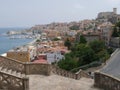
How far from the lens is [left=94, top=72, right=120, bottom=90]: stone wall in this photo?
36.8ft

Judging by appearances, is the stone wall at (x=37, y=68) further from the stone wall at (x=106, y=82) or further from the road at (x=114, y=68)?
the stone wall at (x=106, y=82)

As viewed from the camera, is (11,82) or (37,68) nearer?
(11,82)

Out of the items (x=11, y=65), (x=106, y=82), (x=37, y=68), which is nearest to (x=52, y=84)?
(x=106, y=82)

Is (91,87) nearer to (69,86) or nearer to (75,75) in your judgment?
(69,86)

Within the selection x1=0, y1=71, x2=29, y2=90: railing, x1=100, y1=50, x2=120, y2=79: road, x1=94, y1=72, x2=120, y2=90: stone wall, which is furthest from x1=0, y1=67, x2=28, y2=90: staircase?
x1=100, y1=50, x2=120, y2=79: road

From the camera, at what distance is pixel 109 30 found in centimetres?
8750

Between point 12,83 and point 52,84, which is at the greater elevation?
point 12,83

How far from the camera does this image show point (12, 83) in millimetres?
10328

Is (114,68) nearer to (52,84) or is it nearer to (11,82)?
(52,84)

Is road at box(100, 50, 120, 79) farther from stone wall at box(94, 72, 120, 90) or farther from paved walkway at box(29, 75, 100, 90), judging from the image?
paved walkway at box(29, 75, 100, 90)

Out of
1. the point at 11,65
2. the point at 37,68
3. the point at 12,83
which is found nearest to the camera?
the point at 12,83

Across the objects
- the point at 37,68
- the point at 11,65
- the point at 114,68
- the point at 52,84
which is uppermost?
the point at 114,68

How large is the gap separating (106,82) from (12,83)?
139 inches

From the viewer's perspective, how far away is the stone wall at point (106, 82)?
11219 millimetres
